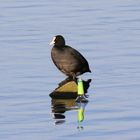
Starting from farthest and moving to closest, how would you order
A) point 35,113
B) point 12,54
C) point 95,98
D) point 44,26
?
point 44,26 → point 12,54 → point 95,98 → point 35,113

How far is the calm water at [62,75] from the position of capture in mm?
15812

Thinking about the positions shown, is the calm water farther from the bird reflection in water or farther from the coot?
the coot

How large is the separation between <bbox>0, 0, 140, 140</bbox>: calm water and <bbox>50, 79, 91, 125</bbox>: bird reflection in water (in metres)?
0.08

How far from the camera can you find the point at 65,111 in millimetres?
17438

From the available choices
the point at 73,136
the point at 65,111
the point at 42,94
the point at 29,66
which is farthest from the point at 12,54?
the point at 73,136

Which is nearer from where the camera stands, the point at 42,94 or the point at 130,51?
the point at 42,94

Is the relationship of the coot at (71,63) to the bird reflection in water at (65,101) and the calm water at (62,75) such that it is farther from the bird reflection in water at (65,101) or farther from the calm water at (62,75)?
the bird reflection in water at (65,101)

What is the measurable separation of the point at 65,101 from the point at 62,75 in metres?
2.99

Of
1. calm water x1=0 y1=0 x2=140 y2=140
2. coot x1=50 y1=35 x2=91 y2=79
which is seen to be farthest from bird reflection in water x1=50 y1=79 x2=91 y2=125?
coot x1=50 y1=35 x2=91 y2=79

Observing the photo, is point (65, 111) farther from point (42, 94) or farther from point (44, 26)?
point (44, 26)

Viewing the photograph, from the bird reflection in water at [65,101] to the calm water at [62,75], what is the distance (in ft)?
0.26

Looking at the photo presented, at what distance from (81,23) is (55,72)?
7719mm

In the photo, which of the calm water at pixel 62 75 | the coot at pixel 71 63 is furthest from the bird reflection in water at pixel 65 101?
the coot at pixel 71 63

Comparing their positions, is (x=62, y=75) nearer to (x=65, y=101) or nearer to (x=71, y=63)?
(x=71, y=63)
